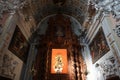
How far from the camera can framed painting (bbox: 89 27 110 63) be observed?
554 cm

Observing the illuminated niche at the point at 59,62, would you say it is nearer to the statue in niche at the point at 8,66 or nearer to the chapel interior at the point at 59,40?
A: the chapel interior at the point at 59,40

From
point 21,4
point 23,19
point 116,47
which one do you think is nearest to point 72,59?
point 116,47

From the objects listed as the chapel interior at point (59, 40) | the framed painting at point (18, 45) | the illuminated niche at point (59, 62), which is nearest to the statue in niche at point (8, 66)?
the chapel interior at point (59, 40)

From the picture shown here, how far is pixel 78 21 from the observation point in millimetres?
A: 9398

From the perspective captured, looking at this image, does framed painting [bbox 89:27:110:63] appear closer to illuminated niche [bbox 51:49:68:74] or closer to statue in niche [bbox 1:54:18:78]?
illuminated niche [bbox 51:49:68:74]

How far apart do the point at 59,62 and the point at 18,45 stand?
2587mm

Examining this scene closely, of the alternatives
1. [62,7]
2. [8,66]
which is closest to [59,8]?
[62,7]

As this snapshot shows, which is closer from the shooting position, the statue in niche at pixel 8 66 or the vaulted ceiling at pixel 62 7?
the statue in niche at pixel 8 66

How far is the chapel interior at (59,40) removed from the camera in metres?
5.04

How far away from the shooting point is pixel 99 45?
6.19 meters

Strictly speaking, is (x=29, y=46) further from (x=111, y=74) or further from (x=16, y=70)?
(x=111, y=74)

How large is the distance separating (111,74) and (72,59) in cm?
271

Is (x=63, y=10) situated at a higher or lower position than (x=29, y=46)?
higher

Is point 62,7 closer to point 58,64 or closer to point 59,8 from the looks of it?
point 59,8
